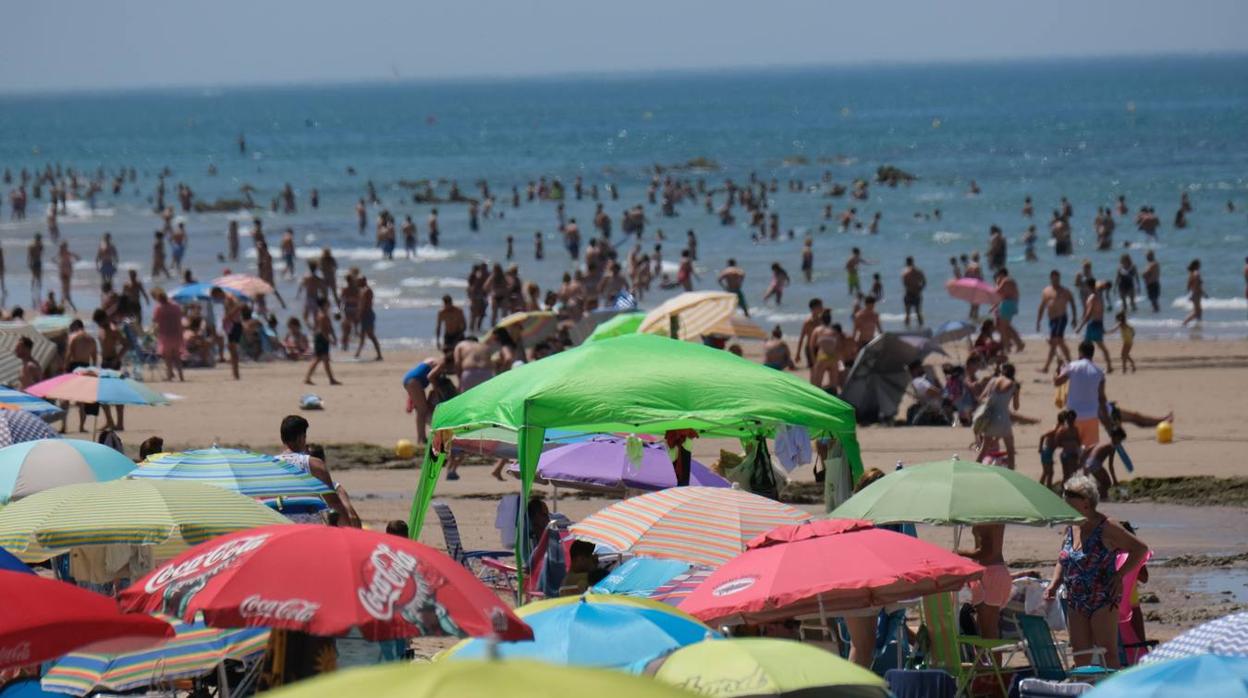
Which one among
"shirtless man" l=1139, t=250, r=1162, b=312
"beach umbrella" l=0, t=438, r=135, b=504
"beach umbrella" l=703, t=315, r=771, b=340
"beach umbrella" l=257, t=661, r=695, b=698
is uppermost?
"beach umbrella" l=257, t=661, r=695, b=698

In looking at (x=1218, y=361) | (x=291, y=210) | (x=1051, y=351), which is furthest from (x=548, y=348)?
(x=291, y=210)

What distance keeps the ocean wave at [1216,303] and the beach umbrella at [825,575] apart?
74.7 feet

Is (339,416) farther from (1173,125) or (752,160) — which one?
(1173,125)

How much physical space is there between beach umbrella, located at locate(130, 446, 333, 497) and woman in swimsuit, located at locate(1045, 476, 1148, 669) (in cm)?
357

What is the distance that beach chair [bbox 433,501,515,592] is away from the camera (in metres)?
9.81

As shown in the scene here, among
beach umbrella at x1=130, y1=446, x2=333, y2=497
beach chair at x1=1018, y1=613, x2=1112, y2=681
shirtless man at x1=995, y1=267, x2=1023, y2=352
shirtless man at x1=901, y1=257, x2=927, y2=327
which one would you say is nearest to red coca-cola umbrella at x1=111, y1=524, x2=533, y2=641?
beach umbrella at x1=130, y1=446, x2=333, y2=497

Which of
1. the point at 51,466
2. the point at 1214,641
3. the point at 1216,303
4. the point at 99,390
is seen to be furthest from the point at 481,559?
the point at 1216,303

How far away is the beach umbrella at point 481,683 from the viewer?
2.96 metres

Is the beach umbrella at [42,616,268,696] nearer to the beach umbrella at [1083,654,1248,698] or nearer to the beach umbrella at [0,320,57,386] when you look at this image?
the beach umbrella at [1083,654,1248,698]

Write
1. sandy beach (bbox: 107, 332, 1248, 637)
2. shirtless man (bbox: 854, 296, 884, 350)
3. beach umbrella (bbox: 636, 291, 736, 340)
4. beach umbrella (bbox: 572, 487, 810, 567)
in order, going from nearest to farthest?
beach umbrella (bbox: 572, 487, 810, 567), sandy beach (bbox: 107, 332, 1248, 637), beach umbrella (bbox: 636, 291, 736, 340), shirtless man (bbox: 854, 296, 884, 350)

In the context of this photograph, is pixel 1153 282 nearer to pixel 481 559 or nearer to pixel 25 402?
pixel 481 559

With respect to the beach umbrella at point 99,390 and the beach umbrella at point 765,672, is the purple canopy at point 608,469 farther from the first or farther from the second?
the beach umbrella at point 765,672

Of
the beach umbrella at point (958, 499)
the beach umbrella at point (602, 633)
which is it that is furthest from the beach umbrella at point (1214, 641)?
the beach umbrella at point (958, 499)

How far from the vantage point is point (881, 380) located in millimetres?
16969
